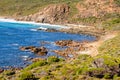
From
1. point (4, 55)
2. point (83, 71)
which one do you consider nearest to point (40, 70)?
point (83, 71)

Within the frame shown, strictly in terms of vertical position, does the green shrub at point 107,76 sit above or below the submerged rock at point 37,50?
above

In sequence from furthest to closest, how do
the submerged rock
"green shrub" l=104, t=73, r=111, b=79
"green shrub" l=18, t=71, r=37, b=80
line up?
the submerged rock < "green shrub" l=18, t=71, r=37, b=80 < "green shrub" l=104, t=73, r=111, b=79

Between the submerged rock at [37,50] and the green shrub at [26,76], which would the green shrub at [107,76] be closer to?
the green shrub at [26,76]

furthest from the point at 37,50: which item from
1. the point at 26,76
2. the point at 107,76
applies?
the point at 107,76

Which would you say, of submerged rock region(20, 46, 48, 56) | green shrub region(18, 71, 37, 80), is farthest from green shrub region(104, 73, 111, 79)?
submerged rock region(20, 46, 48, 56)

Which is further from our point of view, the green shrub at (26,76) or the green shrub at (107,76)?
the green shrub at (26,76)

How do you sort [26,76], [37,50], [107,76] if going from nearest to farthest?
[107,76] < [26,76] < [37,50]

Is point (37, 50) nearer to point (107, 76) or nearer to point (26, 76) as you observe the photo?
point (26, 76)

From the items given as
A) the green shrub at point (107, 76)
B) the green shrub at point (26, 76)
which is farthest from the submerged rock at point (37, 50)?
the green shrub at point (107, 76)

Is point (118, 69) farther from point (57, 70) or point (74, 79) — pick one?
point (57, 70)

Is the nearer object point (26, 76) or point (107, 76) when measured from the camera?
point (107, 76)

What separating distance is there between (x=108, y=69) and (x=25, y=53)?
164 feet

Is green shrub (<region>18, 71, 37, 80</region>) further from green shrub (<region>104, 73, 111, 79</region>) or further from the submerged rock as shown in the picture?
the submerged rock

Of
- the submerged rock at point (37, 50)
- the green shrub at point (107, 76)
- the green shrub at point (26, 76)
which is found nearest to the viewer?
the green shrub at point (107, 76)
